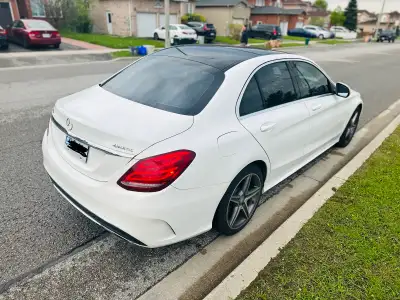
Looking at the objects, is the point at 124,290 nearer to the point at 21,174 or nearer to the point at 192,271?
the point at 192,271

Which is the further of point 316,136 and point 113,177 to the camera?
point 316,136

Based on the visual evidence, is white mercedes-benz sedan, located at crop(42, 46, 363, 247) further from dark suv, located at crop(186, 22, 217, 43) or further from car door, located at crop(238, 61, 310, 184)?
dark suv, located at crop(186, 22, 217, 43)

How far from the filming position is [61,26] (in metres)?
25.6

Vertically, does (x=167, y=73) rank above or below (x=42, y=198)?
above

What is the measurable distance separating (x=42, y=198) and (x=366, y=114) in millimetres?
6935

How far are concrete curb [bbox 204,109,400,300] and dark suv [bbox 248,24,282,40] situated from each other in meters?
32.4

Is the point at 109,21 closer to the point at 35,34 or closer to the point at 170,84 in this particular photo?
the point at 35,34

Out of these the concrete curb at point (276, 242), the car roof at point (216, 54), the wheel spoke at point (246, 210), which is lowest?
the concrete curb at point (276, 242)

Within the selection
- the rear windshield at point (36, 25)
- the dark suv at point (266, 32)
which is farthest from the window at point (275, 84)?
the dark suv at point (266, 32)

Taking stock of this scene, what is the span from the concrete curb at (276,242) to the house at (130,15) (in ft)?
82.3

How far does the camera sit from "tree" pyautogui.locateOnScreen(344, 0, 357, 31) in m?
58.8

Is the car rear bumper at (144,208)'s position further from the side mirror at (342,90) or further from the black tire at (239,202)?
the side mirror at (342,90)

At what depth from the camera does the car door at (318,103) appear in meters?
3.53

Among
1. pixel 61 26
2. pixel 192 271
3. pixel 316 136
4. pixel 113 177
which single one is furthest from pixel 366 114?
pixel 61 26
